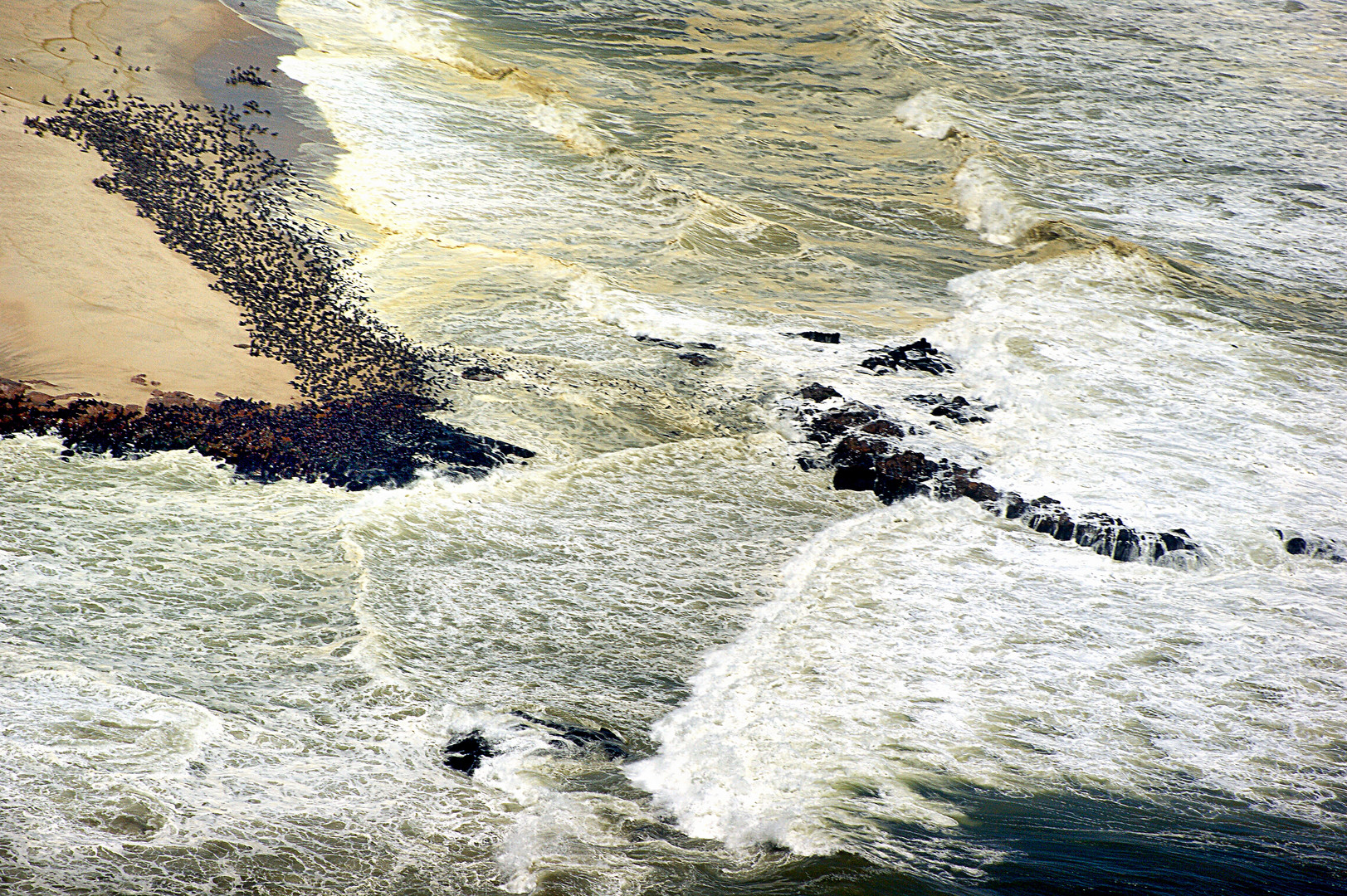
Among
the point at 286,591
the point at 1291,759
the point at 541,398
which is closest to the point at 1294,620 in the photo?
the point at 1291,759

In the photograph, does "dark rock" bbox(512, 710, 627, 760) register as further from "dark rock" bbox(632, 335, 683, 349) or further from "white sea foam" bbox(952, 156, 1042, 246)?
"white sea foam" bbox(952, 156, 1042, 246)

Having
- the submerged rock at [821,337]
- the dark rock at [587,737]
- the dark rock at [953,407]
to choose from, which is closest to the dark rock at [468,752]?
the dark rock at [587,737]

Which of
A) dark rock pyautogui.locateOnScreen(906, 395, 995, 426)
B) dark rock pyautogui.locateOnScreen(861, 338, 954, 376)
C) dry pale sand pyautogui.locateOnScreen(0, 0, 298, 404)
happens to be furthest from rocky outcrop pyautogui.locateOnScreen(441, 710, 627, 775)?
dark rock pyautogui.locateOnScreen(861, 338, 954, 376)

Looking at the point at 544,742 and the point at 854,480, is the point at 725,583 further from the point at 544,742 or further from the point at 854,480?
the point at 544,742

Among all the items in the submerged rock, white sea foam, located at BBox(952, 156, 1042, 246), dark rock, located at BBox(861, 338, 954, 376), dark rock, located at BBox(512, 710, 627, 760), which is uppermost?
white sea foam, located at BBox(952, 156, 1042, 246)

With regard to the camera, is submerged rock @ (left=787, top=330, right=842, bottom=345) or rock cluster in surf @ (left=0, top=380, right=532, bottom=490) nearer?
rock cluster in surf @ (left=0, top=380, right=532, bottom=490)

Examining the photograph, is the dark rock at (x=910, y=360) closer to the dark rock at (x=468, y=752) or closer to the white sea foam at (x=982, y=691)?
the white sea foam at (x=982, y=691)
